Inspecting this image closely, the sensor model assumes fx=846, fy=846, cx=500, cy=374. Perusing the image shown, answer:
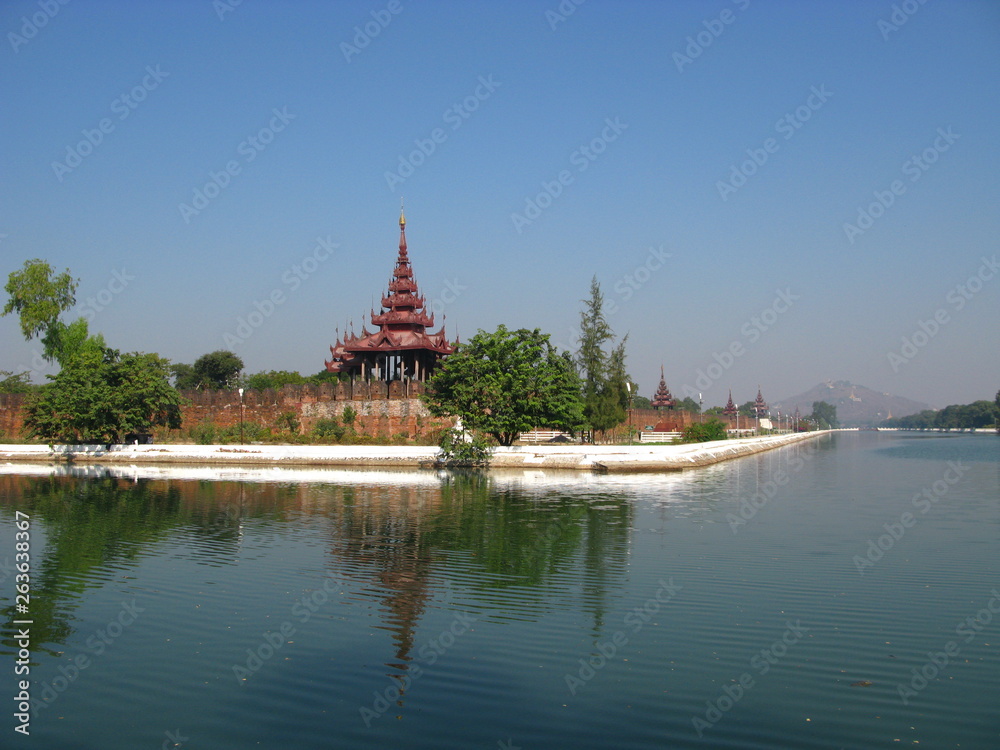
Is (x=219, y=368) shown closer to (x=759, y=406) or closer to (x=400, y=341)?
(x=400, y=341)

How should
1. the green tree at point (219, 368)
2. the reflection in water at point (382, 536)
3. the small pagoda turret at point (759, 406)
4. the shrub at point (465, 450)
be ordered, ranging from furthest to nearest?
the small pagoda turret at point (759, 406) < the green tree at point (219, 368) < the shrub at point (465, 450) < the reflection in water at point (382, 536)

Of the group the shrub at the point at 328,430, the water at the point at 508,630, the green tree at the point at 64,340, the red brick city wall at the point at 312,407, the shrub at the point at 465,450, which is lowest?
the water at the point at 508,630

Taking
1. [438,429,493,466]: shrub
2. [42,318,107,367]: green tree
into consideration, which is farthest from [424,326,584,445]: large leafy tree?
[42,318,107,367]: green tree

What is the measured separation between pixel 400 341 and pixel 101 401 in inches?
795

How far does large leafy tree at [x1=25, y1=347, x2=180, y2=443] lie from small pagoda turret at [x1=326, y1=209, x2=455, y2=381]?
1610cm

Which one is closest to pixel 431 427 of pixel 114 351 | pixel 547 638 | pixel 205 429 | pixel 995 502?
pixel 205 429

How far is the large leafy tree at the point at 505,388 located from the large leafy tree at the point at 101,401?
44.8 ft

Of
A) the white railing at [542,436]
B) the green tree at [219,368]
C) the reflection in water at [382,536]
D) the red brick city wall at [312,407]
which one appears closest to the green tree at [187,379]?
the green tree at [219,368]

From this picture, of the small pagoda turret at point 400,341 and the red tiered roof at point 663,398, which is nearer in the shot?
the small pagoda turret at point 400,341

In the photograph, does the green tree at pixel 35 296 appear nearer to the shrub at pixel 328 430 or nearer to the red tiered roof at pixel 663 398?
the shrub at pixel 328 430

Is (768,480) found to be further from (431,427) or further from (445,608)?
(445,608)

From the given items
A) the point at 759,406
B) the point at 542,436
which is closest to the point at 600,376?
the point at 542,436

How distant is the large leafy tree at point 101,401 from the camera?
38.6 metres

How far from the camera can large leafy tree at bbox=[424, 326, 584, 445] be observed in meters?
36.3
